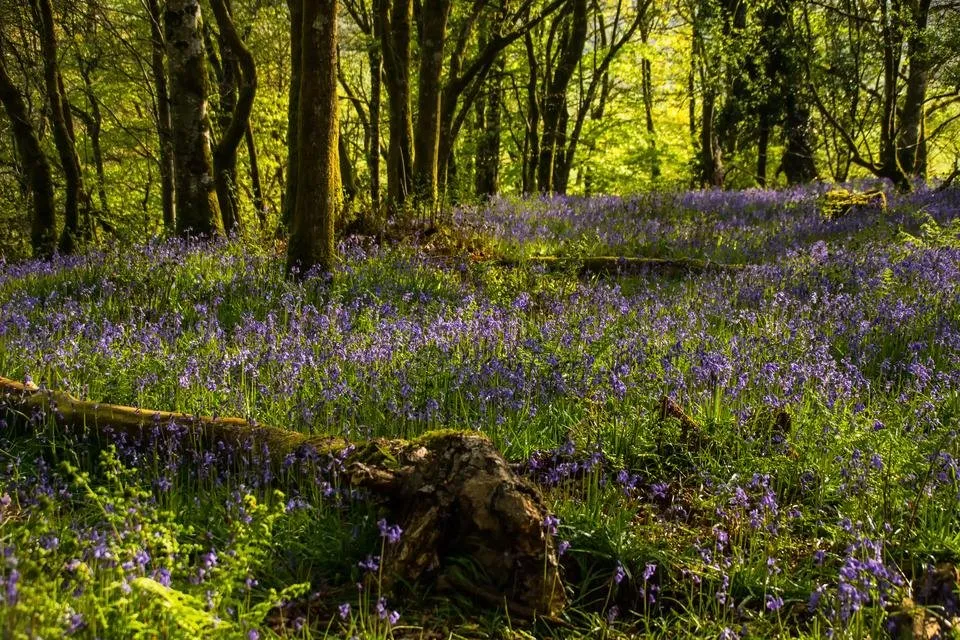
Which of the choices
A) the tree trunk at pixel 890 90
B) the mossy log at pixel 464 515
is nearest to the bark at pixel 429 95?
the mossy log at pixel 464 515

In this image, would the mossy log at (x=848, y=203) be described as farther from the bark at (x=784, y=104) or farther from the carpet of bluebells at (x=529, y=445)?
the bark at (x=784, y=104)

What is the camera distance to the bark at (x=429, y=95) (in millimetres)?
10758

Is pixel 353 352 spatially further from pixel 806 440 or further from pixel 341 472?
pixel 806 440

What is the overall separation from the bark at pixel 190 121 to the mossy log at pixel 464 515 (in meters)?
7.16

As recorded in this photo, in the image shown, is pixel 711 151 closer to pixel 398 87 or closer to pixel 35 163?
pixel 398 87

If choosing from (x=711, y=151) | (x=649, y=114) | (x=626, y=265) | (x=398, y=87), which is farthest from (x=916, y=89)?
(x=649, y=114)

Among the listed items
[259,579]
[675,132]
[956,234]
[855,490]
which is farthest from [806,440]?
[675,132]

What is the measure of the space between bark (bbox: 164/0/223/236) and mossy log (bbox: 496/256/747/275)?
14.6ft

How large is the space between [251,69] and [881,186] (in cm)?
1261

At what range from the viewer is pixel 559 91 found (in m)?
21.0

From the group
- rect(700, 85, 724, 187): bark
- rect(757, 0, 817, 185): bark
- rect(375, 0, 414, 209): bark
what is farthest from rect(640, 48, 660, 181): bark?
rect(375, 0, 414, 209): bark

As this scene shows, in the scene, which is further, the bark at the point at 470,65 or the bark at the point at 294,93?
the bark at the point at 470,65

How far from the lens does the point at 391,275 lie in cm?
793

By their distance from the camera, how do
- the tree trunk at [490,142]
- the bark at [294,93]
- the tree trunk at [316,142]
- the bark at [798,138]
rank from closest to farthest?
the tree trunk at [316,142] < the bark at [294,93] < the bark at [798,138] < the tree trunk at [490,142]
